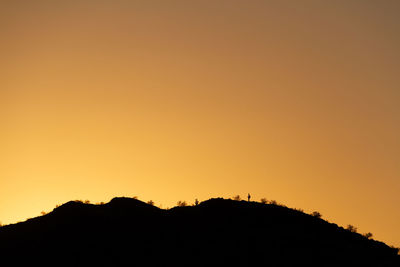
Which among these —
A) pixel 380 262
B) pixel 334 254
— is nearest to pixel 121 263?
pixel 334 254

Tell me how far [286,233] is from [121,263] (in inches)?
758

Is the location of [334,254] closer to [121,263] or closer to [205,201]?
[205,201]

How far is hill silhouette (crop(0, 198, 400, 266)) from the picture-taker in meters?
64.7

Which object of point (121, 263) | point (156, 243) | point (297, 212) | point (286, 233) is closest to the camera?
point (121, 263)

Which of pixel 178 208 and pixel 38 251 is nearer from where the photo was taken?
pixel 38 251

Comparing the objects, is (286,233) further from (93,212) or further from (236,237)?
(93,212)

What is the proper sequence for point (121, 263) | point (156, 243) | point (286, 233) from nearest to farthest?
point (121, 263)
point (156, 243)
point (286, 233)

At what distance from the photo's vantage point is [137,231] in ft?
227

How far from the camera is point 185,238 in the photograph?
226ft

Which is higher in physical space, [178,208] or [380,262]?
[178,208]

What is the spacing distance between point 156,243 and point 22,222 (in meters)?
17.1

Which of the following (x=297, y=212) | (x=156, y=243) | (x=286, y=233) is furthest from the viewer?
(x=297, y=212)

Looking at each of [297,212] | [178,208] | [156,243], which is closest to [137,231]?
[156,243]

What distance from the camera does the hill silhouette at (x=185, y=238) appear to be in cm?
6469
